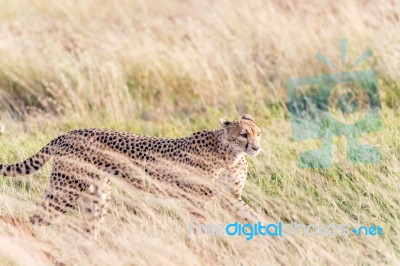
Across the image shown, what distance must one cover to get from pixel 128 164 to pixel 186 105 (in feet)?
10.3

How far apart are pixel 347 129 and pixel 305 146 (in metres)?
0.40

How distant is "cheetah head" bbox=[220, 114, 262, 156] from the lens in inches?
192

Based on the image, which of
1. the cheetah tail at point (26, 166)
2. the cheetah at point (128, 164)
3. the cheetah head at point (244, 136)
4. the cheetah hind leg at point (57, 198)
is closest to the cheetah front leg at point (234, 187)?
the cheetah at point (128, 164)

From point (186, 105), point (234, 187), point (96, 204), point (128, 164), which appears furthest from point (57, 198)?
→ point (186, 105)

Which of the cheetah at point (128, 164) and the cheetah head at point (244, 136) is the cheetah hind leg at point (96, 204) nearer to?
the cheetah at point (128, 164)

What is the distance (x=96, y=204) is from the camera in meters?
5.07

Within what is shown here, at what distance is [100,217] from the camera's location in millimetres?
5051

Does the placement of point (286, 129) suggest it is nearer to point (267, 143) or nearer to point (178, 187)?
point (267, 143)
